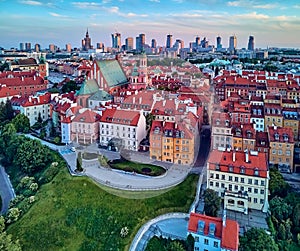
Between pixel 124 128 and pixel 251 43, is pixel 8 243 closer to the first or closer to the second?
pixel 124 128

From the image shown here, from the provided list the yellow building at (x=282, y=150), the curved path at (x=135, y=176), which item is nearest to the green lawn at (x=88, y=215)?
the curved path at (x=135, y=176)

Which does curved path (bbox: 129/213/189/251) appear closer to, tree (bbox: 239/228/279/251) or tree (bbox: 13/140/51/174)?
tree (bbox: 239/228/279/251)

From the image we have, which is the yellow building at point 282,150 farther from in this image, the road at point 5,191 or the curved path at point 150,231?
the road at point 5,191

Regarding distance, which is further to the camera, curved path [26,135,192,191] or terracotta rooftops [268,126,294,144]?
terracotta rooftops [268,126,294,144]

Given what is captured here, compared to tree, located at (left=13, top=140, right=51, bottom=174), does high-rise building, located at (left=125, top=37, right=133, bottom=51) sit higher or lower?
higher

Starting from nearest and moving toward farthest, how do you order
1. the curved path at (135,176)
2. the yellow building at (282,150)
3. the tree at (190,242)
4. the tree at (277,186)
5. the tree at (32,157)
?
the tree at (190,242) → the tree at (277,186) → the curved path at (135,176) → the yellow building at (282,150) → the tree at (32,157)

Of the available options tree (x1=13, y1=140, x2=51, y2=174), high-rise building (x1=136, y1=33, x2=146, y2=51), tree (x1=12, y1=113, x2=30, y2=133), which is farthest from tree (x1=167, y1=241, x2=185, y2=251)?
high-rise building (x1=136, y1=33, x2=146, y2=51)
